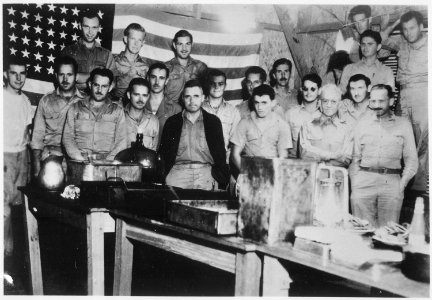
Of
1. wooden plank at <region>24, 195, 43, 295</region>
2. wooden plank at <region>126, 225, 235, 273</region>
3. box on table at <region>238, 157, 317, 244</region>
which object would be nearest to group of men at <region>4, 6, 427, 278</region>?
wooden plank at <region>24, 195, 43, 295</region>

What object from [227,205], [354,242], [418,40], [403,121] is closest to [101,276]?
[227,205]

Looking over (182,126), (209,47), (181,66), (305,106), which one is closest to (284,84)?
(305,106)

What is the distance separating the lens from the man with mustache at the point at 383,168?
3.48m

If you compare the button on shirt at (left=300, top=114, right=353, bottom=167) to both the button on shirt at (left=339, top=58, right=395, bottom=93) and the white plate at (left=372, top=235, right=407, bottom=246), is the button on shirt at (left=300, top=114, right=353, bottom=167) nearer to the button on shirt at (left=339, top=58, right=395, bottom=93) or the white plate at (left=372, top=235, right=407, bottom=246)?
the button on shirt at (left=339, top=58, right=395, bottom=93)

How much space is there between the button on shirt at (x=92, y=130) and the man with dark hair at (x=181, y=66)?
0.79m

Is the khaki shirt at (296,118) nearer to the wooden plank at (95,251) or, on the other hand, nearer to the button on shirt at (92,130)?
the button on shirt at (92,130)

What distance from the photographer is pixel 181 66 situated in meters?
4.56

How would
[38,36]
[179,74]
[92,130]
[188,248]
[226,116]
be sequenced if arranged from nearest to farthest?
[188,248] → [92,130] → [38,36] → [226,116] → [179,74]

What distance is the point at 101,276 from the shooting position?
2510mm

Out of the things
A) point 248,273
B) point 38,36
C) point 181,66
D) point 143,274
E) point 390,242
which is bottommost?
point 143,274

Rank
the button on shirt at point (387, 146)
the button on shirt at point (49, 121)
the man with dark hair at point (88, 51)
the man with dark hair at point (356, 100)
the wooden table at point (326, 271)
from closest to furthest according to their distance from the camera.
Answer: the wooden table at point (326, 271) < the button on shirt at point (387, 146) < the man with dark hair at point (356, 100) < the button on shirt at point (49, 121) < the man with dark hair at point (88, 51)

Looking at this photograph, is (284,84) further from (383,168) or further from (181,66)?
(383,168)

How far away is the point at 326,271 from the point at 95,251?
4.57 ft

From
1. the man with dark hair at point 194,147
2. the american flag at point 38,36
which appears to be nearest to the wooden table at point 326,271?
the man with dark hair at point 194,147
